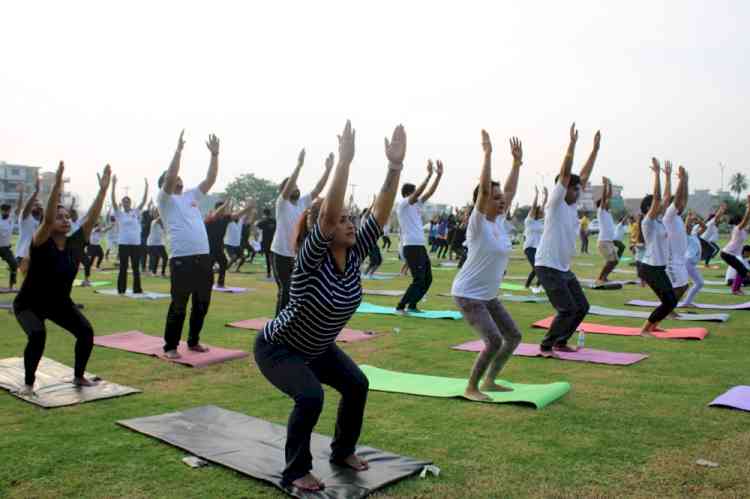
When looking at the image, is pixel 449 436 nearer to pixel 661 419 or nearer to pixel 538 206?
pixel 661 419

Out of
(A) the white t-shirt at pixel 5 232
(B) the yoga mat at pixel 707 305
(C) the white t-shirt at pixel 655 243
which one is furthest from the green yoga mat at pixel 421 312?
(A) the white t-shirt at pixel 5 232

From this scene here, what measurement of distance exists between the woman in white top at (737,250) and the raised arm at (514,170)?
8.51 metres

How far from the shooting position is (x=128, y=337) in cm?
916

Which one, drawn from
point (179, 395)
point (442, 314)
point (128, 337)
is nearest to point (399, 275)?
point (442, 314)

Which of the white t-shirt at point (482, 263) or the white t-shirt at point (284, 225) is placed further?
the white t-shirt at point (284, 225)

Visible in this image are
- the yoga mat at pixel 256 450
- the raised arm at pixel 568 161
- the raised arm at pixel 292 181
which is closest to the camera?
the yoga mat at pixel 256 450

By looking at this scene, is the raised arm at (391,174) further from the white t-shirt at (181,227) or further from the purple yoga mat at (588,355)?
the purple yoga mat at (588,355)

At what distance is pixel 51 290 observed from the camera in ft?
20.3

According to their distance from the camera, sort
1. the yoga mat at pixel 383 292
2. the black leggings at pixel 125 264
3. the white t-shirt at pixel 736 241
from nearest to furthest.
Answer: the white t-shirt at pixel 736 241 → the black leggings at pixel 125 264 → the yoga mat at pixel 383 292

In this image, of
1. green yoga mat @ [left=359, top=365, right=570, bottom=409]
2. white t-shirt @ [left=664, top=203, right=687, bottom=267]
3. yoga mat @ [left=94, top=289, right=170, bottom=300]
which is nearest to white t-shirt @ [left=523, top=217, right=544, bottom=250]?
white t-shirt @ [left=664, top=203, right=687, bottom=267]

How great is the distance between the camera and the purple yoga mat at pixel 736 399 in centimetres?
581

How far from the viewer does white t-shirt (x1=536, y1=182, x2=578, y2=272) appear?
323 inches

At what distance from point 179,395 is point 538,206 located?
12.0m

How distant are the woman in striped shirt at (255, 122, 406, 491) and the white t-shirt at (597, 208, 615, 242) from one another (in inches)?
433
